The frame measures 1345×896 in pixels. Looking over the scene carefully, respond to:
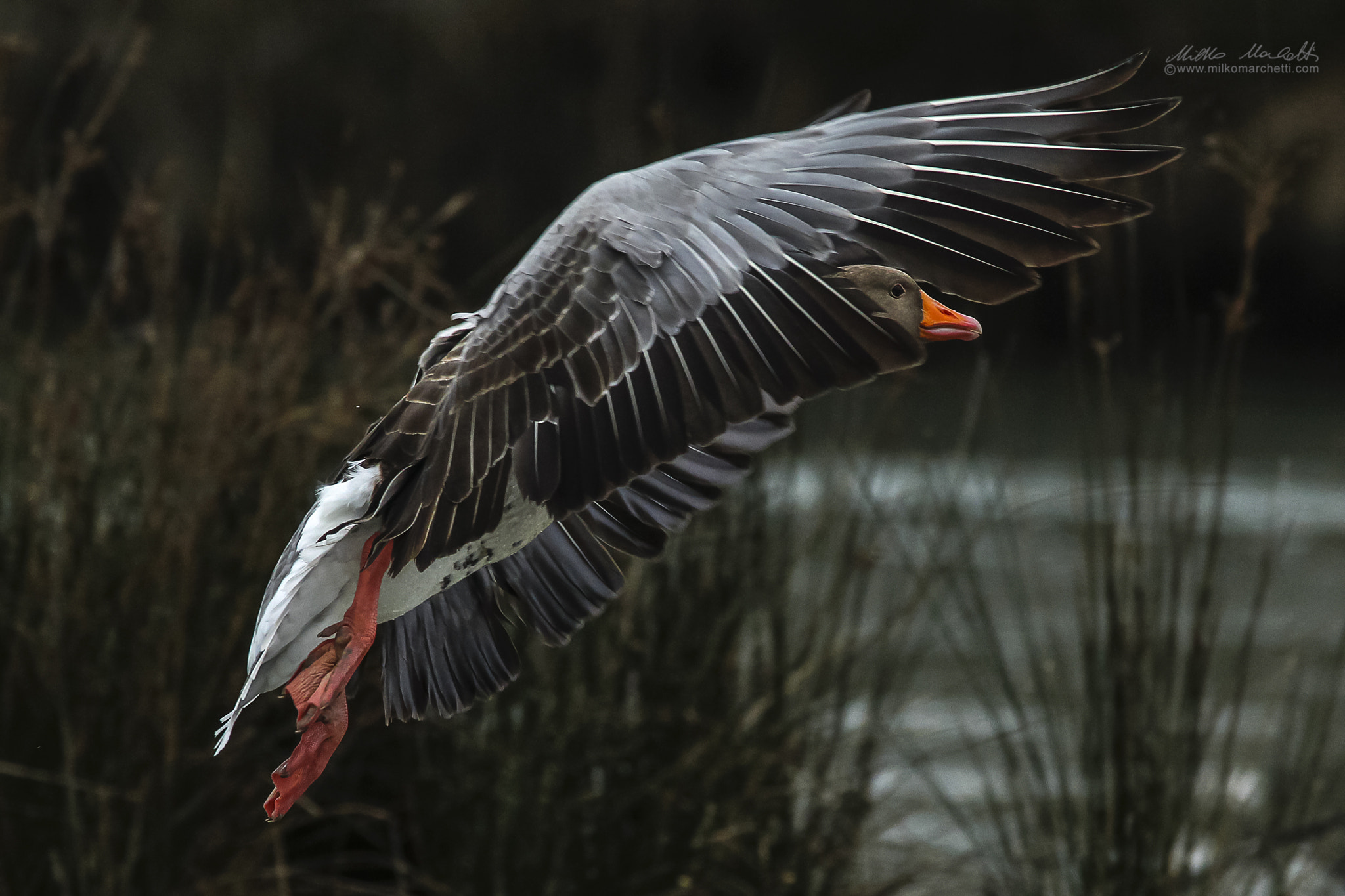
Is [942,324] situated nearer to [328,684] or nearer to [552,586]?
[552,586]

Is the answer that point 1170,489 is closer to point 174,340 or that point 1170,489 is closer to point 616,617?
point 616,617

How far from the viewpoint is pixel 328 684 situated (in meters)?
1.57

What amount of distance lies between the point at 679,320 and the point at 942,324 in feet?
1.09

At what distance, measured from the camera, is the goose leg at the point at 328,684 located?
1562 millimetres

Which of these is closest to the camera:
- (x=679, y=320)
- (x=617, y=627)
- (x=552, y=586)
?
(x=679, y=320)

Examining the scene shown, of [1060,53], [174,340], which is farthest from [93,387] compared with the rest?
[1060,53]

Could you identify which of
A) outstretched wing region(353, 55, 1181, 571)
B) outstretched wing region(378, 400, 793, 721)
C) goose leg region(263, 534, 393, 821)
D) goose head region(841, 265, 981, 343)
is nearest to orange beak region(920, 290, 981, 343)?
goose head region(841, 265, 981, 343)

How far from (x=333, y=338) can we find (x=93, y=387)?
570 millimetres

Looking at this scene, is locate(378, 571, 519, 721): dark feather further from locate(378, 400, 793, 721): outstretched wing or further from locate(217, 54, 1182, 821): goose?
locate(217, 54, 1182, 821): goose

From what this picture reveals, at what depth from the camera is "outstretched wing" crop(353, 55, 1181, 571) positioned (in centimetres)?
144
